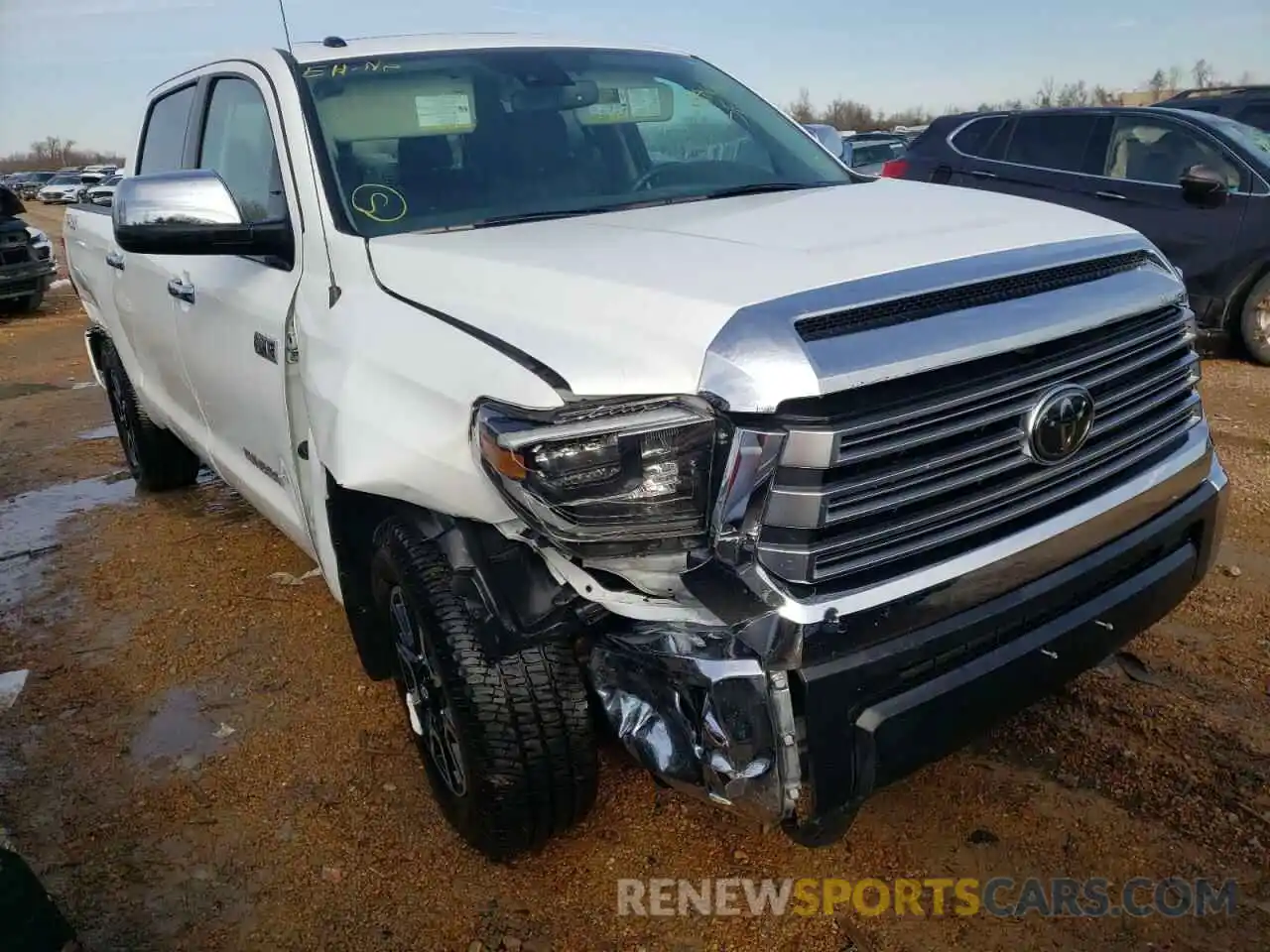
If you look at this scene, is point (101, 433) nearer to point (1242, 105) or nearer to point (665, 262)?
point (665, 262)

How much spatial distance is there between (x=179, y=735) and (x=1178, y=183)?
7079 millimetres

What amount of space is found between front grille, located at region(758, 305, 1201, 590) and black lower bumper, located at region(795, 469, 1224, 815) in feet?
0.46

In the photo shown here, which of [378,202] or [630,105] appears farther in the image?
[630,105]

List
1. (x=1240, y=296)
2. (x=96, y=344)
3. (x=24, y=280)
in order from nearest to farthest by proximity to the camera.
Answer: (x=96, y=344), (x=1240, y=296), (x=24, y=280)

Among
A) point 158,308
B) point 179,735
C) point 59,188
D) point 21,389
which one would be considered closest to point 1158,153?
point 158,308

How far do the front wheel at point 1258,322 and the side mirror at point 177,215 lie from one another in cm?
677

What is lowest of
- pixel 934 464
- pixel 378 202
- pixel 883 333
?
pixel 934 464

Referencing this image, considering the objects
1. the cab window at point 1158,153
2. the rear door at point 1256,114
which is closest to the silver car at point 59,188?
the rear door at point 1256,114

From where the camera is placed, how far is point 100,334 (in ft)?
18.5

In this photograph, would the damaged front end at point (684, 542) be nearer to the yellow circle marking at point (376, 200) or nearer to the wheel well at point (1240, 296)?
the yellow circle marking at point (376, 200)

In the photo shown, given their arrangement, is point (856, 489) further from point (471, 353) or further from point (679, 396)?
point (471, 353)

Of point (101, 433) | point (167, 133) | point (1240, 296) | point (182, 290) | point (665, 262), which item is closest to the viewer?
point (665, 262)

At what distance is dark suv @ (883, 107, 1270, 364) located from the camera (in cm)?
704

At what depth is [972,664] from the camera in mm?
2041
